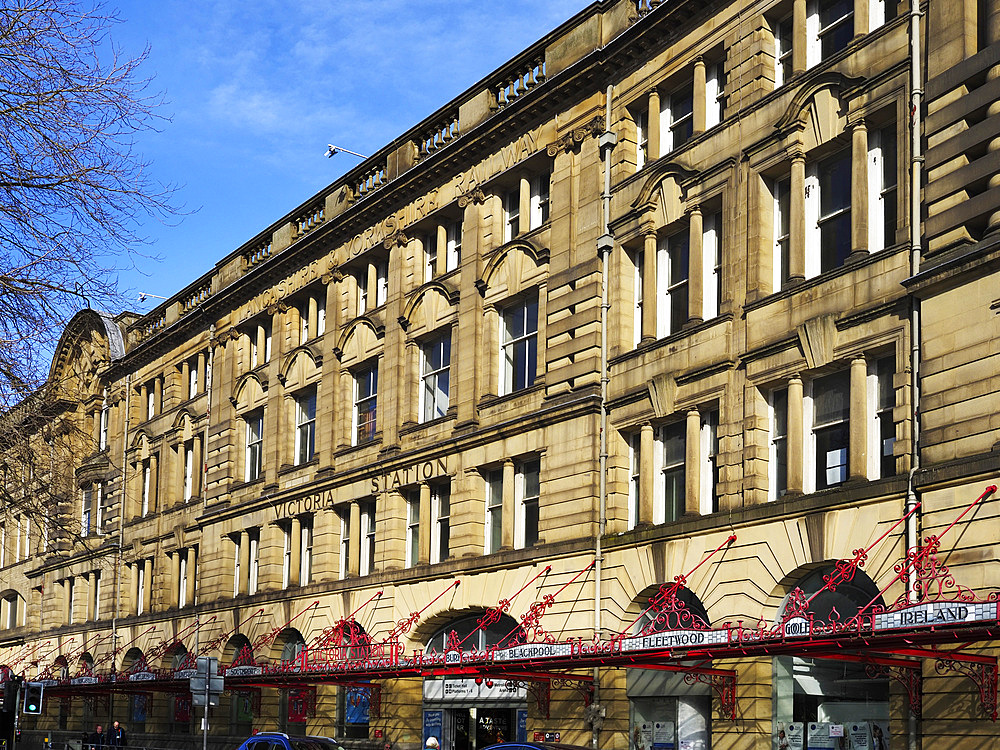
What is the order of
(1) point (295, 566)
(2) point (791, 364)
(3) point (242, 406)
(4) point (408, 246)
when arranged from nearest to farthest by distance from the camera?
(2) point (791, 364) → (4) point (408, 246) → (1) point (295, 566) → (3) point (242, 406)

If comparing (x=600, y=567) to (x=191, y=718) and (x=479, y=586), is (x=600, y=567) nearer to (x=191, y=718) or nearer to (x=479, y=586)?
(x=479, y=586)

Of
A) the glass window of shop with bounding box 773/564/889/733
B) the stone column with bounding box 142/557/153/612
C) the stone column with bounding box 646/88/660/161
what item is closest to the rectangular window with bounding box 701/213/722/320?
the stone column with bounding box 646/88/660/161

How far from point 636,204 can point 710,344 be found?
14.6 ft

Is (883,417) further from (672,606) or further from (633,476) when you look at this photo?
(633,476)

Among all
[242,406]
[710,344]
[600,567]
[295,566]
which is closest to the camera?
[710,344]

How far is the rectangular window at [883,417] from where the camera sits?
966 inches

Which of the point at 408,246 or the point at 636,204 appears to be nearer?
the point at 636,204

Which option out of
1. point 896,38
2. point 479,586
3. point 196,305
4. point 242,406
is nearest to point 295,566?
point 242,406

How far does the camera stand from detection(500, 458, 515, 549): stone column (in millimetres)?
34500

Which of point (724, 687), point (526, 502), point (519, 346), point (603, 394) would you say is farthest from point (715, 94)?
point (724, 687)

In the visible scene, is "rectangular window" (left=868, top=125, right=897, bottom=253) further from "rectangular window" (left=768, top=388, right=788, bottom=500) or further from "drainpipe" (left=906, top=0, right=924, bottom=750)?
"rectangular window" (left=768, top=388, right=788, bottom=500)

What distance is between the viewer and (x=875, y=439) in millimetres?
24750

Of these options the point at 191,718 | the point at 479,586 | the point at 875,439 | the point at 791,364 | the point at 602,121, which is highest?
the point at 602,121

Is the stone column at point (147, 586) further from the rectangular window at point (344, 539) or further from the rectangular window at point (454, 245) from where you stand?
the rectangular window at point (454, 245)
